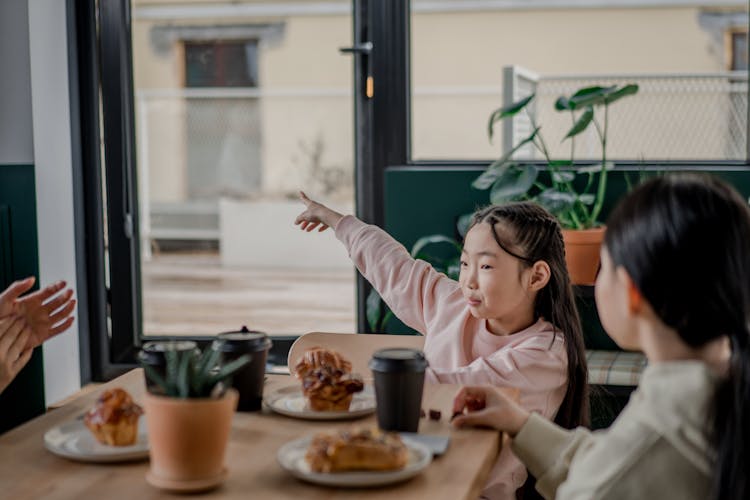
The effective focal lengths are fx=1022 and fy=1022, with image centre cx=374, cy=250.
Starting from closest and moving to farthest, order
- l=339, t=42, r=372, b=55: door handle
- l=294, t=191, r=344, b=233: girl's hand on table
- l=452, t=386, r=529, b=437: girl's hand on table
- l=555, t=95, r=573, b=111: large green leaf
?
l=452, t=386, r=529, b=437: girl's hand on table, l=294, t=191, r=344, b=233: girl's hand on table, l=555, t=95, r=573, b=111: large green leaf, l=339, t=42, r=372, b=55: door handle

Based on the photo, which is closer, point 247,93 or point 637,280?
point 637,280

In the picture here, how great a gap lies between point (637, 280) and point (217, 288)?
4.95m

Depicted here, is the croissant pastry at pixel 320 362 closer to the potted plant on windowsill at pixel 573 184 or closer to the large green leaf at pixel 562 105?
the potted plant on windowsill at pixel 573 184

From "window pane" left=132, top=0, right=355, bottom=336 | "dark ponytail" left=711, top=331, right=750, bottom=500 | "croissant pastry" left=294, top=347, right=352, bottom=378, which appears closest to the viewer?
"dark ponytail" left=711, top=331, right=750, bottom=500

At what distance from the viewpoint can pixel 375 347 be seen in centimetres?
184

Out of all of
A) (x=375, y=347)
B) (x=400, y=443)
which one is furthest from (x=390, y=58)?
(x=400, y=443)

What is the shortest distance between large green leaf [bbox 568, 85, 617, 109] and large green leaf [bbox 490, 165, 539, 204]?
21cm

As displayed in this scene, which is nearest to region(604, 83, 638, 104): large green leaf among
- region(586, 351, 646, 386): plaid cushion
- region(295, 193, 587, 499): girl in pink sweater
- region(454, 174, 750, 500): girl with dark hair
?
region(586, 351, 646, 386): plaid cushion

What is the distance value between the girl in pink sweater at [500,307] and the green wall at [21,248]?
145cm

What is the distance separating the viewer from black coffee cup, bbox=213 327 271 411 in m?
1.30

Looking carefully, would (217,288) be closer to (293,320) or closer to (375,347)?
(293,320)

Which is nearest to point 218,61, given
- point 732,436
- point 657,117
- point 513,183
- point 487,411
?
point 657,117

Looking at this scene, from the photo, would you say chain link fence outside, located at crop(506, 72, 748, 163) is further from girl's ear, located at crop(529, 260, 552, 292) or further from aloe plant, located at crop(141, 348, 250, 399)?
aloe plant, located at crop(141, 348, 250, 399)

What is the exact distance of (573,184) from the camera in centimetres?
309
